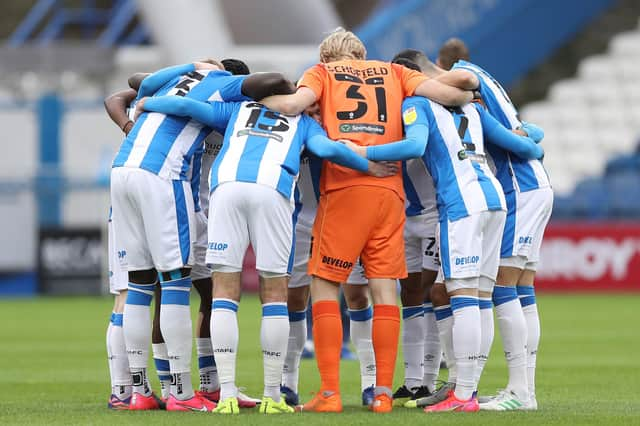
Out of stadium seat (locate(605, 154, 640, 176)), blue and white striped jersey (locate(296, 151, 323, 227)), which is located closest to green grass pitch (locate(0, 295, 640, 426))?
blue and white striped jersey (locate(296, 151, 323, 227))

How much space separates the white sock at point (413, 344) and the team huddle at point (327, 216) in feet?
0.90

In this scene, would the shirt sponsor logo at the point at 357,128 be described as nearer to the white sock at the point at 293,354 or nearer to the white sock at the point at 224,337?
the white sock at the point at 224,337

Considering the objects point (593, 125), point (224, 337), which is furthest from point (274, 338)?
point (593, 125)

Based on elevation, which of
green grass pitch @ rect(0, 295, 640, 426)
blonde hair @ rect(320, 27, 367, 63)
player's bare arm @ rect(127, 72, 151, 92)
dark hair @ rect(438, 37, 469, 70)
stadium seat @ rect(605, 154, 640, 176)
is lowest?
green grass pitch @ rect(0, 295, 640, 426)

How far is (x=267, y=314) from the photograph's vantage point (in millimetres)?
7285

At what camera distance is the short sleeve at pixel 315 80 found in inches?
297

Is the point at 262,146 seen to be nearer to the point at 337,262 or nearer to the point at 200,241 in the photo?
the point at 337,262

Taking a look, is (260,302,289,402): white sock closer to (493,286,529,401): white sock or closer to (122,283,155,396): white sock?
(122,283,155,396): white sock

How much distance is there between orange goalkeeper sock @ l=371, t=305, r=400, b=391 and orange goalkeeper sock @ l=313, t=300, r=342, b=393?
22cm

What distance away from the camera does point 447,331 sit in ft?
26.8

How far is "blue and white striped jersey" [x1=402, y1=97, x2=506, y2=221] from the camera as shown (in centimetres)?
746

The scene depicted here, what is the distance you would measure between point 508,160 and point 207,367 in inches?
90.1

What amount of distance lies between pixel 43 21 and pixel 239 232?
3128cm

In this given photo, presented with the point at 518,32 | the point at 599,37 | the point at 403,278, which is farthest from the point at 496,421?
the point at 599,37
